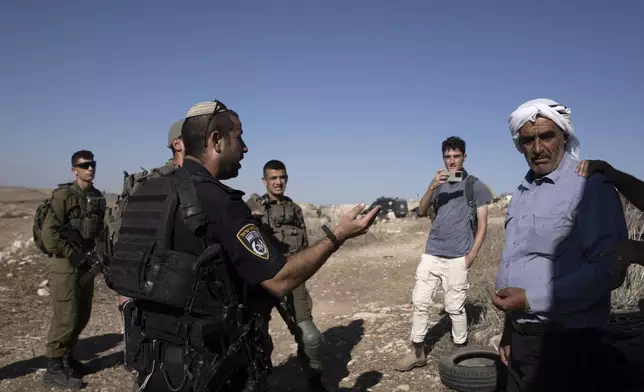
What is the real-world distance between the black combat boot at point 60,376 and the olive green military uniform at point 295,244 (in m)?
2.37

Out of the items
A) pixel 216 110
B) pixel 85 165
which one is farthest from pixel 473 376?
pixel 85 165

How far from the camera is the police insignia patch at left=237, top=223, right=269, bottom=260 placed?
6.51ft

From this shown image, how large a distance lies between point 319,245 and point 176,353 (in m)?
0.82

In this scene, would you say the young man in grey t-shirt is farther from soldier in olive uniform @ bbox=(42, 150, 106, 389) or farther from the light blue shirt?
soldier in olive uniform @ bbox=(42, 150, 106, 389)

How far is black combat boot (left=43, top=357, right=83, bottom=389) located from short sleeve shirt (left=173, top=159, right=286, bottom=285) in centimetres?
355

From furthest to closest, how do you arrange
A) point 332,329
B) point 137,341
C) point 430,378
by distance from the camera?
point 332,329 < point 430,378 < point 137,341

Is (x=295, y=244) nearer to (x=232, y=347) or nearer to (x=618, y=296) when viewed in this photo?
(x=232, y=347)

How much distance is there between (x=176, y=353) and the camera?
2.08 meters

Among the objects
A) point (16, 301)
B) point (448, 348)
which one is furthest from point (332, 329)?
point (16, 301)

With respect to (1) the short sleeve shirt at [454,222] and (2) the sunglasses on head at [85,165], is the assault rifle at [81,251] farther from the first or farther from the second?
(1) the short sleeve shirt at [454,222]

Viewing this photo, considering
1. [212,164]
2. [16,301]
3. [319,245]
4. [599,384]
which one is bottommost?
[16,301]

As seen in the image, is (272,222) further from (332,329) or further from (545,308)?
(545,308)

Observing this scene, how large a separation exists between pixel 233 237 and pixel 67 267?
365 centimetres

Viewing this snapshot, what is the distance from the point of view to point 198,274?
200cm
